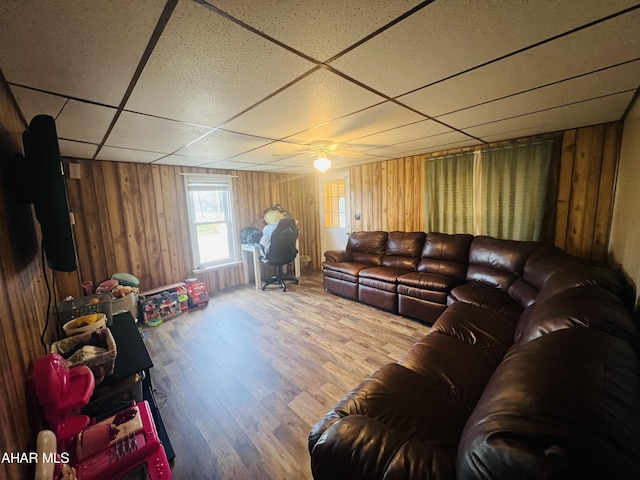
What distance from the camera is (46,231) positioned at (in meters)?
1.12

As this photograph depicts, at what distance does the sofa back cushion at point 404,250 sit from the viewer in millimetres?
3712

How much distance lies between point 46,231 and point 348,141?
2519 mm

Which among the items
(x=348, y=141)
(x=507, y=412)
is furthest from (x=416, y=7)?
(x=348, y=141)

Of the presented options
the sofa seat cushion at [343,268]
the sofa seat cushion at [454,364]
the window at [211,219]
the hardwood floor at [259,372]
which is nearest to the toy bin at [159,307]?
the hardwood floor at [259,372]

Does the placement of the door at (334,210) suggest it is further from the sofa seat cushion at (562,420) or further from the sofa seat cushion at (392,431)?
the sofa seat cushion at (562,420)

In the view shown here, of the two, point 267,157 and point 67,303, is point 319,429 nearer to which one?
point 67,303

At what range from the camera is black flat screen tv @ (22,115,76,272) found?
1072 mm

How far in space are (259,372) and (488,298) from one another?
2.32m

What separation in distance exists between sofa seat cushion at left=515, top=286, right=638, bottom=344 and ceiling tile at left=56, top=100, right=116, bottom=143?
2825mm

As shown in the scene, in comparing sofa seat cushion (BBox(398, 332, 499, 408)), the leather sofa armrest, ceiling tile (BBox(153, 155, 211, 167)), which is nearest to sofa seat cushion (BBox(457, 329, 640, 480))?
sofa seat cushion (BBox(398, 332, 499, 408))

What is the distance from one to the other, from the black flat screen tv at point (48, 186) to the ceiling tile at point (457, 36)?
132 centimetres

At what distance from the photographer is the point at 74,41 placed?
3.08ft

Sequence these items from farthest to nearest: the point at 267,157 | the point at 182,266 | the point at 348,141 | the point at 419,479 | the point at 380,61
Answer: the point at 182,266 < the point at 267,157 < the point at 348,141 < the point at 380,61 < the point at 419,479

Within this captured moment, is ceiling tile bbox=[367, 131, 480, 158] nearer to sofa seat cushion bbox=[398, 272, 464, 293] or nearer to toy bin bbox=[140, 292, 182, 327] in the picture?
sofa seat cushion bbox=[398, 272, 464, 293]
